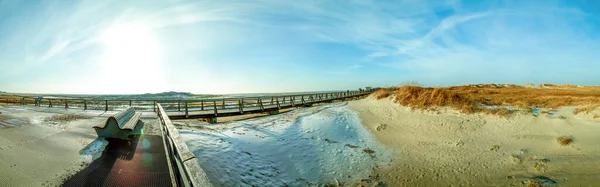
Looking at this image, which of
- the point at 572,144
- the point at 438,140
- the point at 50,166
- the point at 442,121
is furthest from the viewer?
the point at 442,121

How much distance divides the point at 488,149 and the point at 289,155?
352 inches

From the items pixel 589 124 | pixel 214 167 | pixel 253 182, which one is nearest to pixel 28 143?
pixel 214 167

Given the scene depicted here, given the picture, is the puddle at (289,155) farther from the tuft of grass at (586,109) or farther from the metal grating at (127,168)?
the tuft of grass at (586,109)

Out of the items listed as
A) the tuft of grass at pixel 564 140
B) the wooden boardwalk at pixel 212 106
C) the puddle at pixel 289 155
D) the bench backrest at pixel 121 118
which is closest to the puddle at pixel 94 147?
the bench backrest at pixel 121 118

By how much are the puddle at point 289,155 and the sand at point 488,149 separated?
1.10m

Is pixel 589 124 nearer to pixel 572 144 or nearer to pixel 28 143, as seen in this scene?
pixel 572 144

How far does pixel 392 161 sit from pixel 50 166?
10.7 meters

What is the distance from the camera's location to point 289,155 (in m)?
10.1

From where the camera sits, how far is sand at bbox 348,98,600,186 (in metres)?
8.25

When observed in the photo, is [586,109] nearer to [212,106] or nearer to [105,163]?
[105,163]

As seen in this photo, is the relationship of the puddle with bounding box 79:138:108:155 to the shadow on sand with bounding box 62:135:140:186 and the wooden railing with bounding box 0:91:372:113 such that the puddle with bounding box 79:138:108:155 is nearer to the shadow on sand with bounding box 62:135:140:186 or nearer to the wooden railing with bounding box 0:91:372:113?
the shadow on sand with bounding box 62:135:140:186

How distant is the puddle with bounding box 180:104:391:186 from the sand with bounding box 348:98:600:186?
1102 mm

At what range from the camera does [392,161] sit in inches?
394

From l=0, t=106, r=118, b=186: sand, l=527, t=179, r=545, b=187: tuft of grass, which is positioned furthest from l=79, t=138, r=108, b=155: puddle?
l=527, t=179, r=545, b=187: tuft of grass
